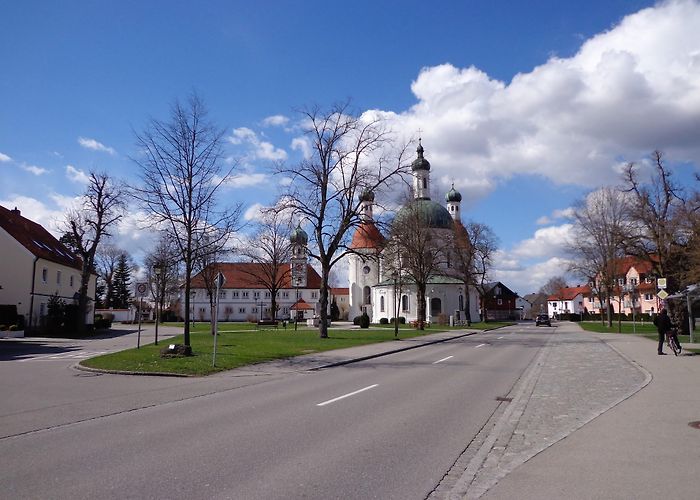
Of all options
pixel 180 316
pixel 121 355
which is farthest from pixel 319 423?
pixel 180 316

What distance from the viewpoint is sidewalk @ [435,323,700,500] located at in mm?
5664

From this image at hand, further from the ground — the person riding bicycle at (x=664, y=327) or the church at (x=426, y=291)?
the church at (x=426, y=291)

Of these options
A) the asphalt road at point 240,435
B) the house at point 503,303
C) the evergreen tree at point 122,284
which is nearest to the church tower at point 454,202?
the house at point 503,303

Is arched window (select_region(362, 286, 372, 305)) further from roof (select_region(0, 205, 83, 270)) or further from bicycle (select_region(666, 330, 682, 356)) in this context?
bicycle (select_region(666, 330, 682, 356))

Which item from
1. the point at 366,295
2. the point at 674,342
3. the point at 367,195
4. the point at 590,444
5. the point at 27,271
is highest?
the point at 367,195

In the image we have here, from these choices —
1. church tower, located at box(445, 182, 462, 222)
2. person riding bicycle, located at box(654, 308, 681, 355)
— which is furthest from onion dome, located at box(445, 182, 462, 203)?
person riding bicycle, located at box(654, 308, 681, 355)

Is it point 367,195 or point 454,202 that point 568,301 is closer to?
point 454,202

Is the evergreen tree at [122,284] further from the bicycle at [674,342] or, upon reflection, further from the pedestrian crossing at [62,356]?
the bicycle at [674,342]

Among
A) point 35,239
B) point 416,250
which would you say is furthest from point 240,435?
point 35,239

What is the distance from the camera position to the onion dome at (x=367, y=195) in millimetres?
34281

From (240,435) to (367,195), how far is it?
2695 cm

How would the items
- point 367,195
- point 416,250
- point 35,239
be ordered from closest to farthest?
1. point 367,195
2. point 35,239
3. point 416,250

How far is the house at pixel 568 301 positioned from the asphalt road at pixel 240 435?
127800 mm

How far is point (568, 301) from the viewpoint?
13925cm
